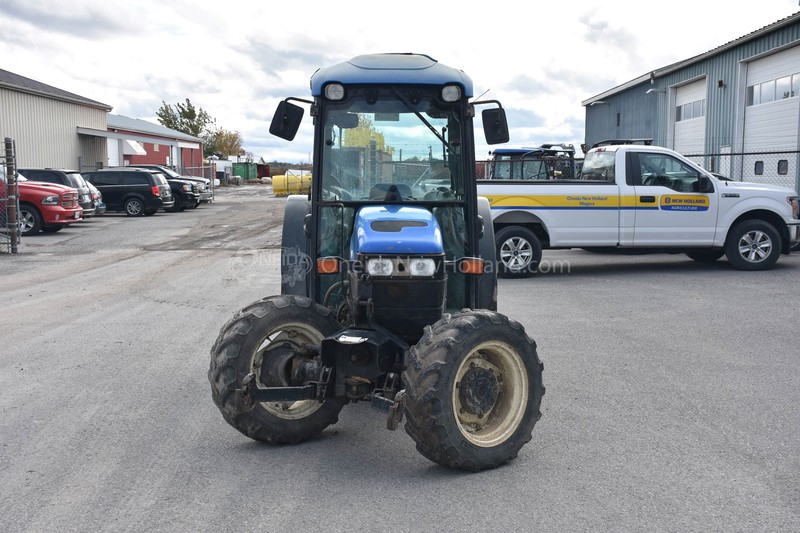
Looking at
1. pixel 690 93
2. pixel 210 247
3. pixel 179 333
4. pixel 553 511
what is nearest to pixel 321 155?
pixel 553 511

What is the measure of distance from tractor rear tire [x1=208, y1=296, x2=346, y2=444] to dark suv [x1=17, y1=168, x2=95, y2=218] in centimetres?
2131

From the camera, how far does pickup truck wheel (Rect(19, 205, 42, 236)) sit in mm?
22531

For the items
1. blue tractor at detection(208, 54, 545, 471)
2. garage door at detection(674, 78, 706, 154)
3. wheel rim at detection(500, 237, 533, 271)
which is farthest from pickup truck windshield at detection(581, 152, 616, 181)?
garage door at detection(674, 78, 706, 154)

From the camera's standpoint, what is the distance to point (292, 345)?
5.54 m

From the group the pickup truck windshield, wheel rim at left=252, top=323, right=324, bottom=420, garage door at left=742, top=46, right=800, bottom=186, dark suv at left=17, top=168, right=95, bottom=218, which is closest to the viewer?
wheel rim at left=252, top=323, right=324, bottom=420

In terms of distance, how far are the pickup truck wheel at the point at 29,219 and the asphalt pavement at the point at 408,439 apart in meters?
11.7

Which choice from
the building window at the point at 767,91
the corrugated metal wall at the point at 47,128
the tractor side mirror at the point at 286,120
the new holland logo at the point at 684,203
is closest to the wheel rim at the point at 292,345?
the tractor side mirror at the point at 286,120

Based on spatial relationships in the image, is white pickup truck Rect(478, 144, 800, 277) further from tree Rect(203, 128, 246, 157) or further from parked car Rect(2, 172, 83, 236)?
tree Rect(203, 128, 246, 157)

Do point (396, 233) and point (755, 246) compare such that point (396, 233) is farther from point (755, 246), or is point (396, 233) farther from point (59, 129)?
point (59, 129)

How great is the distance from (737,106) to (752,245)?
38.8 feet

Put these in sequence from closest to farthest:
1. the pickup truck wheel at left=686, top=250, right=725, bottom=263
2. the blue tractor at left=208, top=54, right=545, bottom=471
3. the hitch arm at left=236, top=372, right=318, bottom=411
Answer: the blue tractor at left=208, top=54, right=545, bottom=471 → the hitch arm at left=236, top=372, right=318, bottom=411 → the pickup truck wheel at left=686, top=250, right=725, bottom=263

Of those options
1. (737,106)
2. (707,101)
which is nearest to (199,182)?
(707,101)

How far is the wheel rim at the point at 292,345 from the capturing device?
5.46 meters

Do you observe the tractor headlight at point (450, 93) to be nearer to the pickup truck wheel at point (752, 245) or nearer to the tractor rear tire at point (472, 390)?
the tractor rear tire at point (472, 390)
